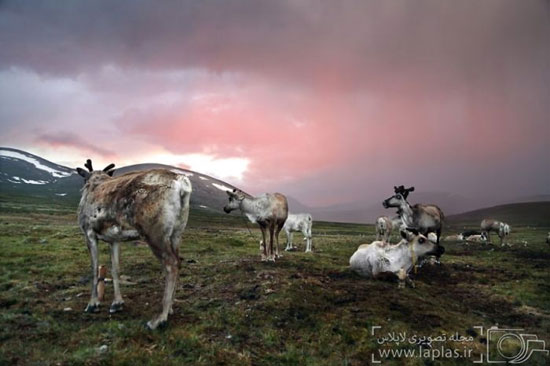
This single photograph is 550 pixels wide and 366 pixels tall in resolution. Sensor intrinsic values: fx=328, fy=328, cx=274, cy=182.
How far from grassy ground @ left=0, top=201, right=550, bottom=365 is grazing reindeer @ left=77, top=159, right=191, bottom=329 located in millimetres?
1055

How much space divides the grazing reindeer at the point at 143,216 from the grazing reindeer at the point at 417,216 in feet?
51.9

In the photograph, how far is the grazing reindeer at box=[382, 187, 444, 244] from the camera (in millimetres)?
20891

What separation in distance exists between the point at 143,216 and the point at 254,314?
4294mm

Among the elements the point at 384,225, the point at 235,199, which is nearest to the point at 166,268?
the point at 235,199

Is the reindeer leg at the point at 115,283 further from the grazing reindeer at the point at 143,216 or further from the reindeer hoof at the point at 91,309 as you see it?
the reindeer hoof at the point at 91,309

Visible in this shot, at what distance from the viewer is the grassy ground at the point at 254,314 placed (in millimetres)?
7547

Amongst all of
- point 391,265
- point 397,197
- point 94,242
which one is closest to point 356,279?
point 391,265

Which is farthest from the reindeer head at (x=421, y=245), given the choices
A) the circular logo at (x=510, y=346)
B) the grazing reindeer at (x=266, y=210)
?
the grazing reindeer at (x=266, y=210)

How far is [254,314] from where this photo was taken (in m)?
9.70

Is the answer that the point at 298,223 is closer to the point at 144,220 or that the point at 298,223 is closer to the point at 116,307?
the point at 116,307

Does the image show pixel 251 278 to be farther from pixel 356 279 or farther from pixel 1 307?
pixel 1 307

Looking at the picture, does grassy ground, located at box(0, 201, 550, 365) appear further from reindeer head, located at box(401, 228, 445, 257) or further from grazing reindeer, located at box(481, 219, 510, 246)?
grazing reindeer, located at box(481, 219, 510, 246)

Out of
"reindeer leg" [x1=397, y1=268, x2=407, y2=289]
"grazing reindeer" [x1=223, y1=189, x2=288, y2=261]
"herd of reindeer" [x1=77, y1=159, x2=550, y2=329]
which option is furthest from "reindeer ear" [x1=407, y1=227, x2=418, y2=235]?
"grazing reindeer" [x1=223, y1=189, x2=288, y2=261]

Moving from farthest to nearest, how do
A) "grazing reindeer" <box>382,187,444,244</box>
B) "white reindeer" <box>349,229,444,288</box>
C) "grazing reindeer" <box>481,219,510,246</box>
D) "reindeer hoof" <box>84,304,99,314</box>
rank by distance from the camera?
"grazing reindeer" <box>481,219,510,246</box> → "grazing reindeer" <box>382,187,444,244</box> → "white reindeer" <box>349,229,444,288</box> → "reindeer hoof" <box>84,304,99,314</box>
